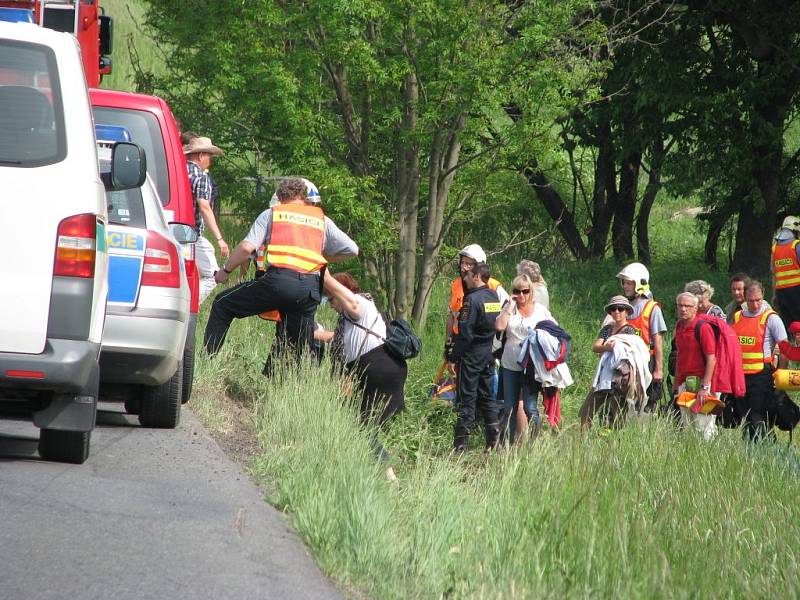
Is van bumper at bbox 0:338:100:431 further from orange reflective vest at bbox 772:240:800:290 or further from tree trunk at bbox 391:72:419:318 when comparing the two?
tree trunk at bbox 391:72:419:318

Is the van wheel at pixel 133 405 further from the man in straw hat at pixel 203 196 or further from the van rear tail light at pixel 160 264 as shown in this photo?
the man in straw hat at pixel 203 196

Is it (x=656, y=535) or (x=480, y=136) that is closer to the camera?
(x=656, y=535)

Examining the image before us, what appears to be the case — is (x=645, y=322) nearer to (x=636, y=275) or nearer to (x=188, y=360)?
(x=636, y=275)

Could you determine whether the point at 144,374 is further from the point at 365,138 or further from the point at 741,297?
the point at 365,138

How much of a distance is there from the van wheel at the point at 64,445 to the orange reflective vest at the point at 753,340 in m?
6.98

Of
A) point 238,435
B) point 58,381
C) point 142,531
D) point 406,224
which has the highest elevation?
point 406,224

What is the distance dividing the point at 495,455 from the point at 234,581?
4.59m

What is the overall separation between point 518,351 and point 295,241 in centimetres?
297

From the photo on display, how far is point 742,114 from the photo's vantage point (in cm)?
2269

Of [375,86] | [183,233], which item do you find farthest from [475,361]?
[375,86]

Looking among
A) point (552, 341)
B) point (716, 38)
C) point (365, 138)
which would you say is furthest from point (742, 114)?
point (552, 341)

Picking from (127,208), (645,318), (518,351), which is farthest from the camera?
(518,351)

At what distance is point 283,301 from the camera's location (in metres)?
9.52

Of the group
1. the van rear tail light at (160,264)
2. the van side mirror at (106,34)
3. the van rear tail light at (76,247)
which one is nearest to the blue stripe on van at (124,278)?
the van rear tail light at (160,264)
